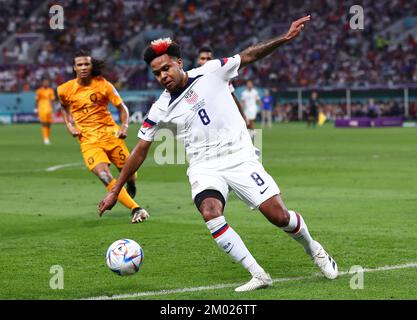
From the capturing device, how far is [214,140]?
29.0 feet

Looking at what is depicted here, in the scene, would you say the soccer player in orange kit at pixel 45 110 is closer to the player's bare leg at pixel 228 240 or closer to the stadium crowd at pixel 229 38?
the stadium crowd at pixel 229 38

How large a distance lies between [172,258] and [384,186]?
339 inches

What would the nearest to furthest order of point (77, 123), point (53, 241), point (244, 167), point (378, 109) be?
point (244, 167) → point (53, 241) → point (77, 123) → point (378, 109)

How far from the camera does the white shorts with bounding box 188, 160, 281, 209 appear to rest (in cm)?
865

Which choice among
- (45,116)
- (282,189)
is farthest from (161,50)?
(45,116)

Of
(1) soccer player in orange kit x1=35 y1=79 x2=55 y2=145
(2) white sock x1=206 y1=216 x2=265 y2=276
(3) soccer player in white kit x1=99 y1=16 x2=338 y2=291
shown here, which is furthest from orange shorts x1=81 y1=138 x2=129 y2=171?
(1) soccer player in orange kit x1=35 y1=79 x2=55 y2=145

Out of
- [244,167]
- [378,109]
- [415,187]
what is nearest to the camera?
[244,167]

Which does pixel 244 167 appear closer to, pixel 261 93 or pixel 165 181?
pixel 165 181

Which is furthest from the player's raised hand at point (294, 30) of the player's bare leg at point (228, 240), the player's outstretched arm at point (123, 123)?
the player's outstretched arm at point (123, 123)

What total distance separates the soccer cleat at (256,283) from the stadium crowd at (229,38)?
46450 millimetres

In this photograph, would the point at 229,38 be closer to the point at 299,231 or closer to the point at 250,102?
the point at 250,102

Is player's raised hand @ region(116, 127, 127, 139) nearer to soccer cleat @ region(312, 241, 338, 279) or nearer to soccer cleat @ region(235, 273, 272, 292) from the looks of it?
soccer cleat @ region(312, 241, 338, 279)

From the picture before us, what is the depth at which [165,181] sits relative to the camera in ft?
67.8

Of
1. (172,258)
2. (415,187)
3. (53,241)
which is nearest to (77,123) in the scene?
(53,241)
